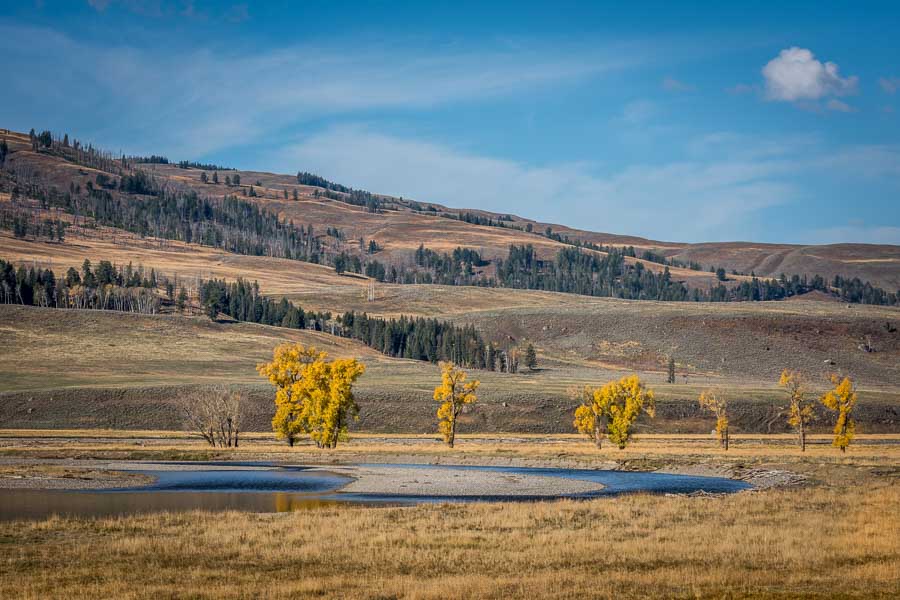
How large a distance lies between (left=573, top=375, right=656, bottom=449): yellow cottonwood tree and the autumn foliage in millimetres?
22982

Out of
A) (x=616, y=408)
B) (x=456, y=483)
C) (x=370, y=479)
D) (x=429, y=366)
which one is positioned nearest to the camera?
(x=456, y=483)

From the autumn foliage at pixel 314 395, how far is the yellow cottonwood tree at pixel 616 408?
22982 mm

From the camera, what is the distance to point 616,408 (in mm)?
82125

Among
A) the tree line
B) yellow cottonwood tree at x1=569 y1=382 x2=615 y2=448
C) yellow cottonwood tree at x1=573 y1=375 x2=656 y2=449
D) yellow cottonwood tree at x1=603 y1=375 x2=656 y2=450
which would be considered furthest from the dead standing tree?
the tree line

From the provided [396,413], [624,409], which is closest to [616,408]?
[624,409]

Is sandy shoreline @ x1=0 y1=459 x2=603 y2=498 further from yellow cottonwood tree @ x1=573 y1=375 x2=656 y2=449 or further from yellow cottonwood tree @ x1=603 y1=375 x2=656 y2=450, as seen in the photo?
yellow cottonwood tree @ x1=573 y1=375 x2=656 y2=449

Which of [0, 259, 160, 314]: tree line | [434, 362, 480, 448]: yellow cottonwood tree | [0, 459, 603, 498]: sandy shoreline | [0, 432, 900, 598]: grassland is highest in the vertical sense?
[0, 259, 160, 314]: tree line

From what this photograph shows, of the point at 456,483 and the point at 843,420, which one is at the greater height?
the point at 843,420

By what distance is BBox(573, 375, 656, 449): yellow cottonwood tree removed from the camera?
267 ft

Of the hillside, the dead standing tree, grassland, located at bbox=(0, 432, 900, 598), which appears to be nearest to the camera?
grassland, located at bbox=(0, 432, 900, 598)

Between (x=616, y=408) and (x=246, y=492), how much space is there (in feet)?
145

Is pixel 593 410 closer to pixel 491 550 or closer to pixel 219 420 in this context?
pixel 219 420

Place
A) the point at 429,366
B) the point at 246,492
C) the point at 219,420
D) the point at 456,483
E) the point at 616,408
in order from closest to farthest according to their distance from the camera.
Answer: the point at 246,492 < the point at 456,483 < the point at 219,420 < the point at 616,408 < the point at 429,366

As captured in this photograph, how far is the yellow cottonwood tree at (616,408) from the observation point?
8131cm
